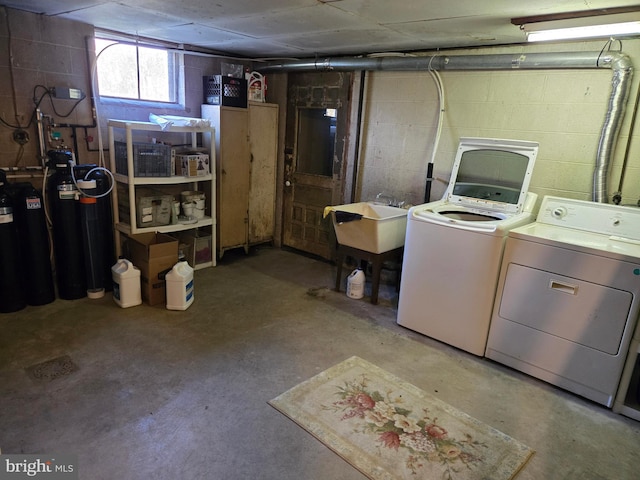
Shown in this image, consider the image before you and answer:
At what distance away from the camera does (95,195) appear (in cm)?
322

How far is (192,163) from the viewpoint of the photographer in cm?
386

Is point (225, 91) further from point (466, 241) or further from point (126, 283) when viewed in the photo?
point (466, 241)

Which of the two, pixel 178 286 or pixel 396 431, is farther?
pixel 178 286

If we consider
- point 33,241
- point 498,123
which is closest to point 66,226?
point 33,241

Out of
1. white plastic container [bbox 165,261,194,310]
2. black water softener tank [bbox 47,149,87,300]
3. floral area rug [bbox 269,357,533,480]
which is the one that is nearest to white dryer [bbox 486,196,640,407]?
floral area rug [bbox 269,357,533,480]

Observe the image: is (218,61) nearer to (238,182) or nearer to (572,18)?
(238,182)

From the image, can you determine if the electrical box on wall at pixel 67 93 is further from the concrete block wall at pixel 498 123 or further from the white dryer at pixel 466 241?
the white dryer at pixel 466 241

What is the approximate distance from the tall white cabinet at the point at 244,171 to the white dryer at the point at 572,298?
2863 millimetres

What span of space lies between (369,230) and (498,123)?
1.37 m

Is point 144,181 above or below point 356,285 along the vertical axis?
above

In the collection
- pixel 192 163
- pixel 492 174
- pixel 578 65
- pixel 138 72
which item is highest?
pixel 578 65

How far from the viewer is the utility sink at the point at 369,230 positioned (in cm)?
337

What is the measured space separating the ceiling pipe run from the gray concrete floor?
5.19ft

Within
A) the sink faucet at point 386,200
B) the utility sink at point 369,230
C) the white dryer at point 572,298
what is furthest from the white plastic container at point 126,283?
the white dryer at point 572,298
